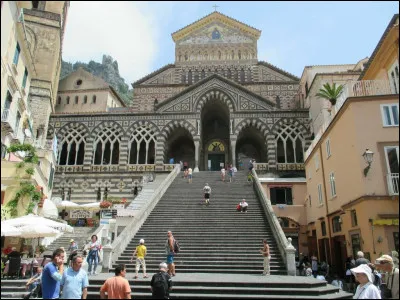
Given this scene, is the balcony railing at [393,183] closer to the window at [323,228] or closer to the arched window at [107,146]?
the window at [323,228]

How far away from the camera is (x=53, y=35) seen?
111 ft

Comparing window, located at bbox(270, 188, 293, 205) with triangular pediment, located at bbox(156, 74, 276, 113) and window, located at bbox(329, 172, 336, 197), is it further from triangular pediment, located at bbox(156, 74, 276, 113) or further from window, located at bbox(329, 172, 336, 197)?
triangular pediment, located at bbox(156, 74, 276, 113)

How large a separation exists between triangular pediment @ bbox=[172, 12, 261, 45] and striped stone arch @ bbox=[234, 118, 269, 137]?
14535 millimetres

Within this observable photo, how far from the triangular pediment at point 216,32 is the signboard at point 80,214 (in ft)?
84.3

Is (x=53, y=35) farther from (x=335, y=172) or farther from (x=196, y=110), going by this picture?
(x=335, y=172)

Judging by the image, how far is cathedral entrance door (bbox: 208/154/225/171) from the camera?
3547 cm

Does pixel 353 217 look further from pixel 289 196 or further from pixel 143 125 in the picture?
pixel 143 125

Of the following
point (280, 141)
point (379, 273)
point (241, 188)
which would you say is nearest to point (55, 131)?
point (241, 188)

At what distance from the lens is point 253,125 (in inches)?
1289

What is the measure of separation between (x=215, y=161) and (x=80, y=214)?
15.3 metres

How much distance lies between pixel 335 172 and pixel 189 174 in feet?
38.1

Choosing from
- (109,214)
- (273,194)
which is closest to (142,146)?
(109,214)

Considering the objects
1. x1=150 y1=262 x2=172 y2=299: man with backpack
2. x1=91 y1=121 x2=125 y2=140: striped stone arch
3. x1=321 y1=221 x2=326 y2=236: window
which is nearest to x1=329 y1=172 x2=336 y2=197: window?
x1=321 y1=221 x2=326 y2=236: window

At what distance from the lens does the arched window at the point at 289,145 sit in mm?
31858
